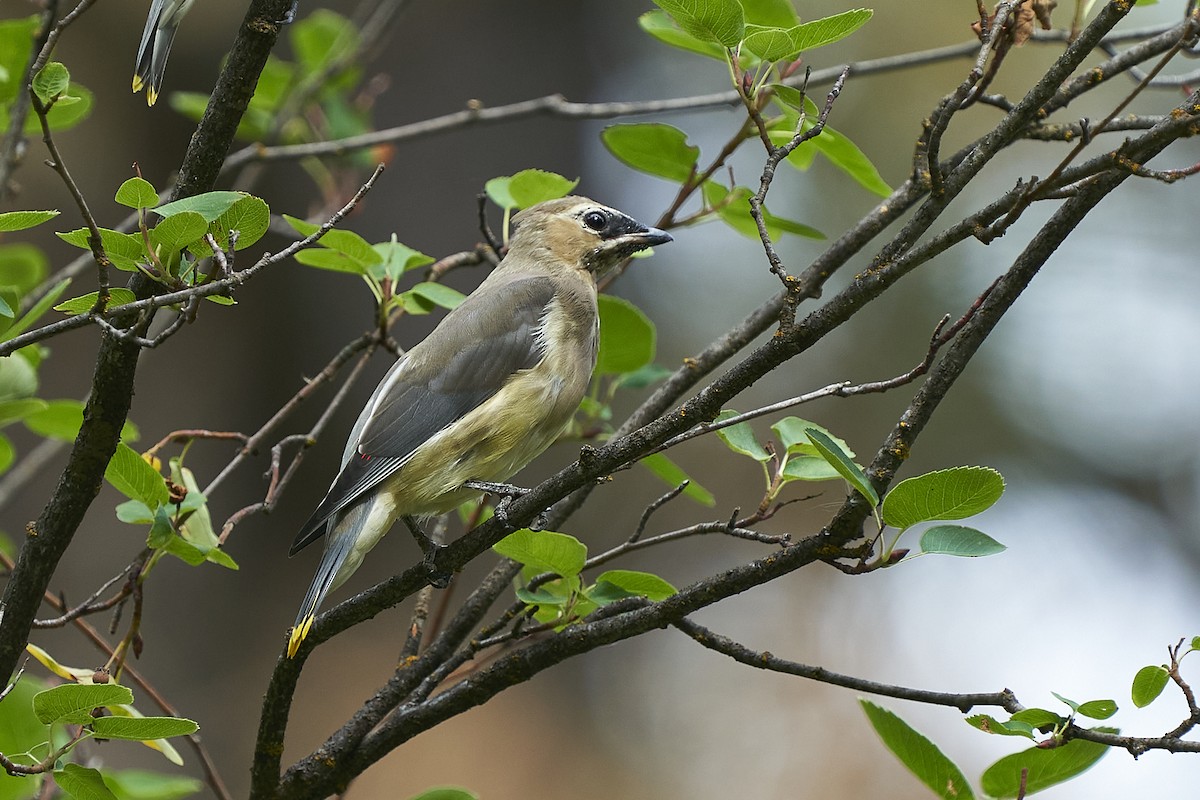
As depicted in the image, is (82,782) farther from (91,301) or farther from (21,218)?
(21,218)

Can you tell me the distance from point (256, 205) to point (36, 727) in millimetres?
1284

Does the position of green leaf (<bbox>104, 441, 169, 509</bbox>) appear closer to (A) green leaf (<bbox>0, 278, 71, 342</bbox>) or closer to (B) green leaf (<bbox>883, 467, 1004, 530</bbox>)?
(A) green leaf (<bbox>0, 278, 71, 342</bbox>)

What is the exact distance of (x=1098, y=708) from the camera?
212 centimetres

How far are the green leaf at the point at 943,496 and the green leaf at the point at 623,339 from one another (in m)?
1.32

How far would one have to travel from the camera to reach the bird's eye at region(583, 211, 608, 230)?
4438 millimetres

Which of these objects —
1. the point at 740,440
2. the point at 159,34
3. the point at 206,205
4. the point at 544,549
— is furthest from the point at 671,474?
the point at 159,34

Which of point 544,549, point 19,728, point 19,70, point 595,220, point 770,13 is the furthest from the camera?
point 595,220

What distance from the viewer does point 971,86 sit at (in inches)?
93.2

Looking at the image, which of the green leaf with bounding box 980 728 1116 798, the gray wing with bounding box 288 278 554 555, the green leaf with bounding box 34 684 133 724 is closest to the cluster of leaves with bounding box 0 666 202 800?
the green leaf with bounding box 34 684 133 724

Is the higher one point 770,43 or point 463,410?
point 770,43

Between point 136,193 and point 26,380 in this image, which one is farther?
point 26,380

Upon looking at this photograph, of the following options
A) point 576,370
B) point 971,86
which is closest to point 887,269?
point 971,86

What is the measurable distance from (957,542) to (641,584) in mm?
644

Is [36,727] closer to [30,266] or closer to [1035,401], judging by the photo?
[30,266]
